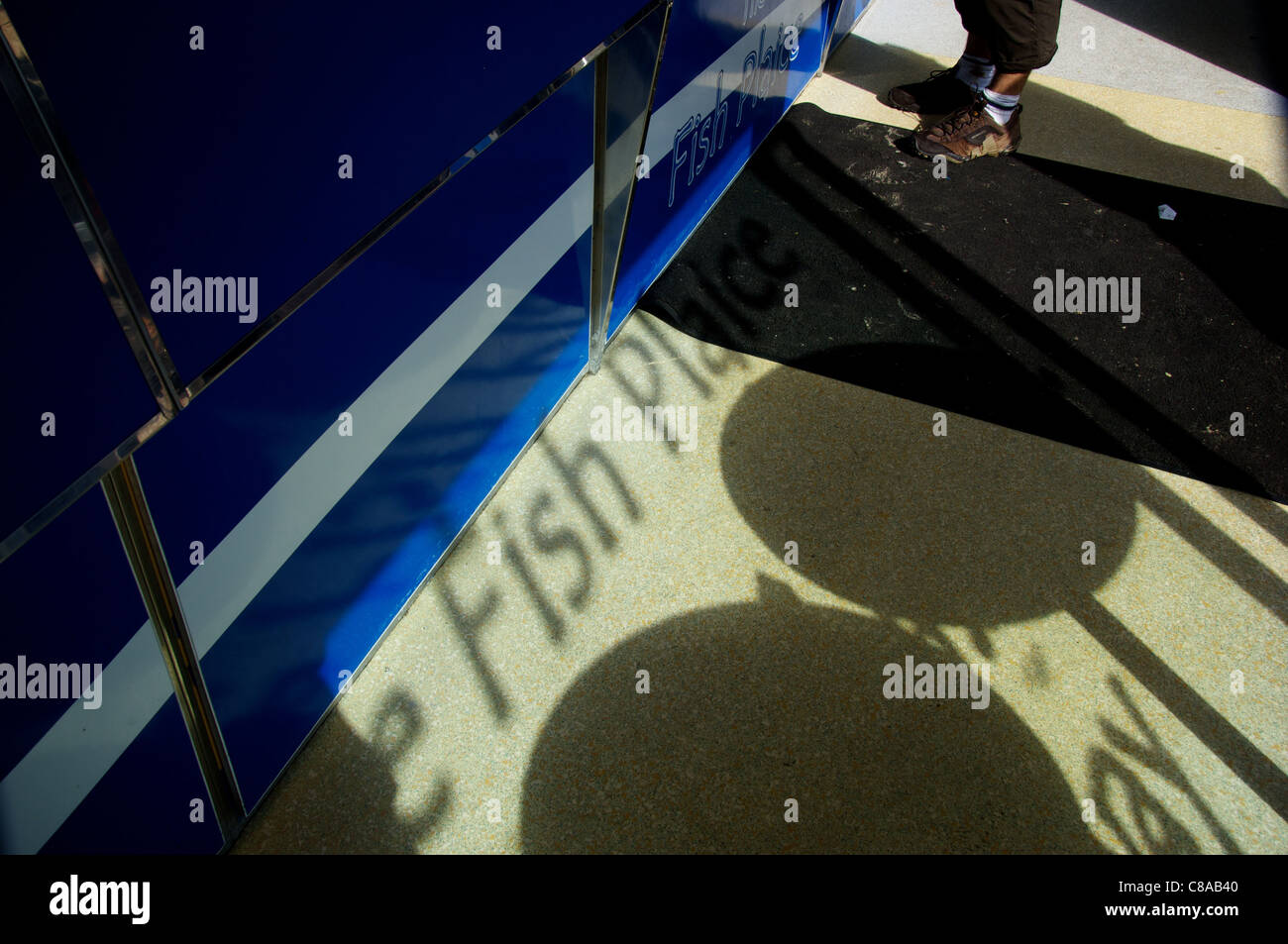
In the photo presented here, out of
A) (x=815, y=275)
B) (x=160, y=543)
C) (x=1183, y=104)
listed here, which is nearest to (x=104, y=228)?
(x=160, y=543)

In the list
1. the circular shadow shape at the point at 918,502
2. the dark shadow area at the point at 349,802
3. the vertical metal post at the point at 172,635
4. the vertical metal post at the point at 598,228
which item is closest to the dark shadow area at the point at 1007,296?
the circular shadow shape at the point at 918,502

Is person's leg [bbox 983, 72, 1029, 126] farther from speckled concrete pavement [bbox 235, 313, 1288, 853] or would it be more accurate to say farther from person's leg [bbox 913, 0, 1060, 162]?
speckled concrete pavement [bbox 235, 313, 1288, 853]

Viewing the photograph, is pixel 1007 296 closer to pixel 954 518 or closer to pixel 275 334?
pixel 954 518

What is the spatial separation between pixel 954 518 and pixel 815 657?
0.69m

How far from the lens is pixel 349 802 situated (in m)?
1.82

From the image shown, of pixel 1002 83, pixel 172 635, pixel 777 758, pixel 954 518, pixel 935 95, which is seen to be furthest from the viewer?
pixel 935 95

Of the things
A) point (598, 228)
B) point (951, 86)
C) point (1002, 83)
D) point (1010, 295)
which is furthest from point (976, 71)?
point (598, 228)

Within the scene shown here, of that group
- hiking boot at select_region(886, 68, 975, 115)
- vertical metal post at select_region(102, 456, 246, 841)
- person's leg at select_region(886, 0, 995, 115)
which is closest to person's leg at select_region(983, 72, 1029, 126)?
person's leg at select_region(886, 0, 995, 115)

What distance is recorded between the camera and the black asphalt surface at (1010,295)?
2.87 metres

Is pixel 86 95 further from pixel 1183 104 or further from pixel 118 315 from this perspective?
pixel 1183 104

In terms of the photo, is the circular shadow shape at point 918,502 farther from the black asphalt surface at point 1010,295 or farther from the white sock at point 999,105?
the white sock at point 999,105

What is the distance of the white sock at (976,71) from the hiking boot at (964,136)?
0.30 meters

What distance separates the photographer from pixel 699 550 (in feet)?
7.72

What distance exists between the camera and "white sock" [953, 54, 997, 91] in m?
4.21
